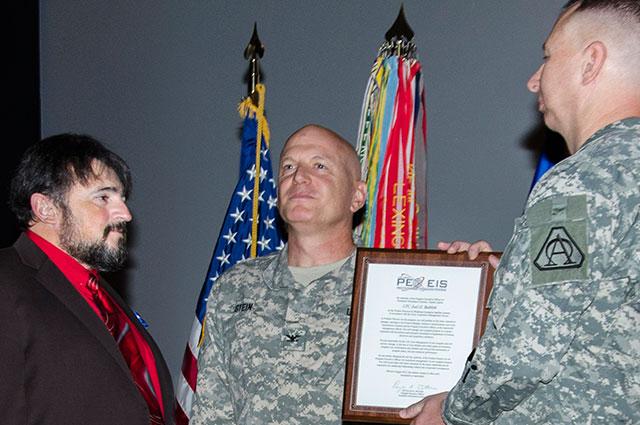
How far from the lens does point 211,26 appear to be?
5.14 m

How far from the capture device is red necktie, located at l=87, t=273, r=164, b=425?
9.60ft

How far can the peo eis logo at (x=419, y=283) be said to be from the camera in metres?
2.55

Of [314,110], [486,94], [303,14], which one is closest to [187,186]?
[314,110]

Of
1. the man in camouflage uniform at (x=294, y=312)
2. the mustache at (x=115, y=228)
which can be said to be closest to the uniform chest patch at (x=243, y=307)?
the man in camouflage uniform at (x=294, y=312)

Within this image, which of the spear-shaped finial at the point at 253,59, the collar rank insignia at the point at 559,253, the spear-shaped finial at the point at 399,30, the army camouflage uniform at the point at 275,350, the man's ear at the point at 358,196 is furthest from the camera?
the spear-shaped finial at the point at 399,30

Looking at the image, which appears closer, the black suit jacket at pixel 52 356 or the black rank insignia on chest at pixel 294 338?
the black suit jacket at pixel 52 356

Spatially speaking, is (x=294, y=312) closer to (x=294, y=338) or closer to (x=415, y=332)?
(x=294, y=338)

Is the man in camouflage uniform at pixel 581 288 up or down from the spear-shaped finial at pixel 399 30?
down

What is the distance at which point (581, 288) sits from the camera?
1.66 metres

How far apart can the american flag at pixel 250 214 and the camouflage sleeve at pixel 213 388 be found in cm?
97

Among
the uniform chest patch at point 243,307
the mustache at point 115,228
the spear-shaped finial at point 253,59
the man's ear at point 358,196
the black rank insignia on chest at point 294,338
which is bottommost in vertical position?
the black rank insignia on chest at point 294,338

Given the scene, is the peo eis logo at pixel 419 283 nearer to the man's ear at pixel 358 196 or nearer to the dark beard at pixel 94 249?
the man's ear at pixel 358 196

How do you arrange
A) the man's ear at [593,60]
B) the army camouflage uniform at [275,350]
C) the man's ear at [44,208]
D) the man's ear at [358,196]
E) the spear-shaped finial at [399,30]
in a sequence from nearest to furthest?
the man's ear at [593,60] → the army camouflage uniform at [275,350] → the man's ear at [44,208] → the man's ear at [358,196] → the spear-shaped finial at [399,30]

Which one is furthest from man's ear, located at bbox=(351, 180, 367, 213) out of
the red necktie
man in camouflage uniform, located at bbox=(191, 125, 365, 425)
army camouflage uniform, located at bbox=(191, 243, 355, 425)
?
the red necktie
